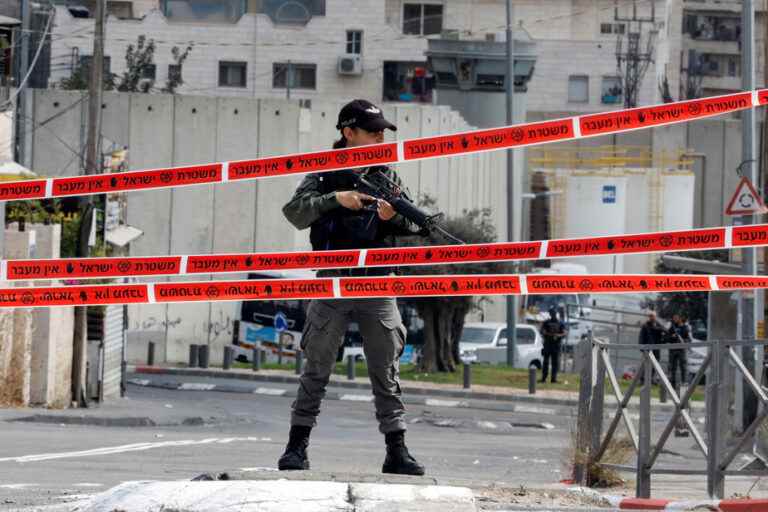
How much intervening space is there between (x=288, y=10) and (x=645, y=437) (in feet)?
204

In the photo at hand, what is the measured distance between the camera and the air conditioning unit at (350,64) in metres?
70.1

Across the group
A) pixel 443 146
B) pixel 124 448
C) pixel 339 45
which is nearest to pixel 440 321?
pixel 124 448

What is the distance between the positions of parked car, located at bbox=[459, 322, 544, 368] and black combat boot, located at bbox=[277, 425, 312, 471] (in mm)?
30036

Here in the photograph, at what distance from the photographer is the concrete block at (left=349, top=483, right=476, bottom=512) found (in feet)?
20.2

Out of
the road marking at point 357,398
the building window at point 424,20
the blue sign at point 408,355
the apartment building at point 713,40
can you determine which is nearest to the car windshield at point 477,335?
the blue sign at point 408,355

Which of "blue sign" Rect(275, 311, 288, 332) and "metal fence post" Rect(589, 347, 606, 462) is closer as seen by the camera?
"metal fence post" Rect(589, 347, 606, 462)

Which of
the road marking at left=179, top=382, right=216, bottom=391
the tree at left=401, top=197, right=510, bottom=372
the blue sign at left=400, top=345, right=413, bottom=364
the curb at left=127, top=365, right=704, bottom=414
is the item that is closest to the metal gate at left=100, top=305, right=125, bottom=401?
the road marking at left=179, top=382, right=216, bottom=391

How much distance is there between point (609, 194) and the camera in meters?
60.1

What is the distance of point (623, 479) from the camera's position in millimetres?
9750

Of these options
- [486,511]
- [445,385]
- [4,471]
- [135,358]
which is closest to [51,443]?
[4,471]

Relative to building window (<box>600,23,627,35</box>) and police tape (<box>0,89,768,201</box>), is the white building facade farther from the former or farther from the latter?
police tape (<box>0,89,768,201</box>)

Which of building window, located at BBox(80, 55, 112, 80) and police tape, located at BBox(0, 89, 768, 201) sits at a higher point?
building window, located at BBox(80, 55, 112, 80)

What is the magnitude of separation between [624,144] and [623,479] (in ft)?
199

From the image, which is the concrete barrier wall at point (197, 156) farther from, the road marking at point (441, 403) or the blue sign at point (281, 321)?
the road marking at point (441, 403)
